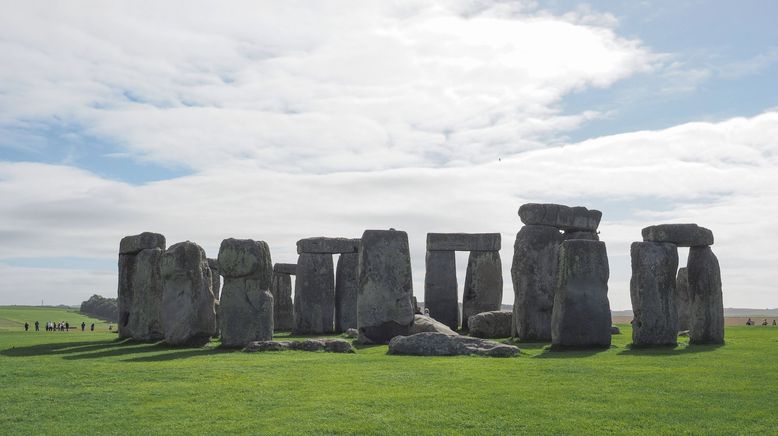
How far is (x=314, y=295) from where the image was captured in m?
27.8

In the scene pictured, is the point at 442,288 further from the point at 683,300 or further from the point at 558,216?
the point at 683,300

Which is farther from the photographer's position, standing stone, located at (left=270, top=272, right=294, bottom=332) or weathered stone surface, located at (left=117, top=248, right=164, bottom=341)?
standing stone, located at (left=270, top=272, right=294, bottom=332)

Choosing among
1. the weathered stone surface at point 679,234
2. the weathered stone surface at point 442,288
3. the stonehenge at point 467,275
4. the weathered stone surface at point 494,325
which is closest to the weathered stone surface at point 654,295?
the weathered stone surface at point 679,234

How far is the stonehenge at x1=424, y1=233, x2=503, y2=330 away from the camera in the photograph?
27.9 meters

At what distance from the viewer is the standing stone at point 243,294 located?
1748cm

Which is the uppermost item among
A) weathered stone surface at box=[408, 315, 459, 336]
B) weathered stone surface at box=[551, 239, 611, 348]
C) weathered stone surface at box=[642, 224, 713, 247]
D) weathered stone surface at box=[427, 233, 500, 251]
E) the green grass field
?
weathered stone surface at box=[427, 233, 500, 251]

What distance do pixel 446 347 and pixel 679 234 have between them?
6.77 meters

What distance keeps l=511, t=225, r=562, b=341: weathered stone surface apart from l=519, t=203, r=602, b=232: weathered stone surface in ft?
0.71

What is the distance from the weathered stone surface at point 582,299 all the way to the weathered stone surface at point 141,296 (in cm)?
1017

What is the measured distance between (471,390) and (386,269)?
9.53 m

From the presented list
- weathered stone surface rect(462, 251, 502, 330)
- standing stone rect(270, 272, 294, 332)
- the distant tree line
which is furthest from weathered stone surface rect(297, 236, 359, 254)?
the distant tree line

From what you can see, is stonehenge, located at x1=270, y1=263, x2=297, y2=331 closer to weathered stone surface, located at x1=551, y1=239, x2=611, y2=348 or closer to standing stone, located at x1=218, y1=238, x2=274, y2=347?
standing stone, located at x1=218, y1=238, x2=274, y2=347

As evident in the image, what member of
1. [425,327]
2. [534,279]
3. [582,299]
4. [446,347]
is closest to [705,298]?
[582,299]

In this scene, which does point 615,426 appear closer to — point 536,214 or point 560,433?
point 560,433
